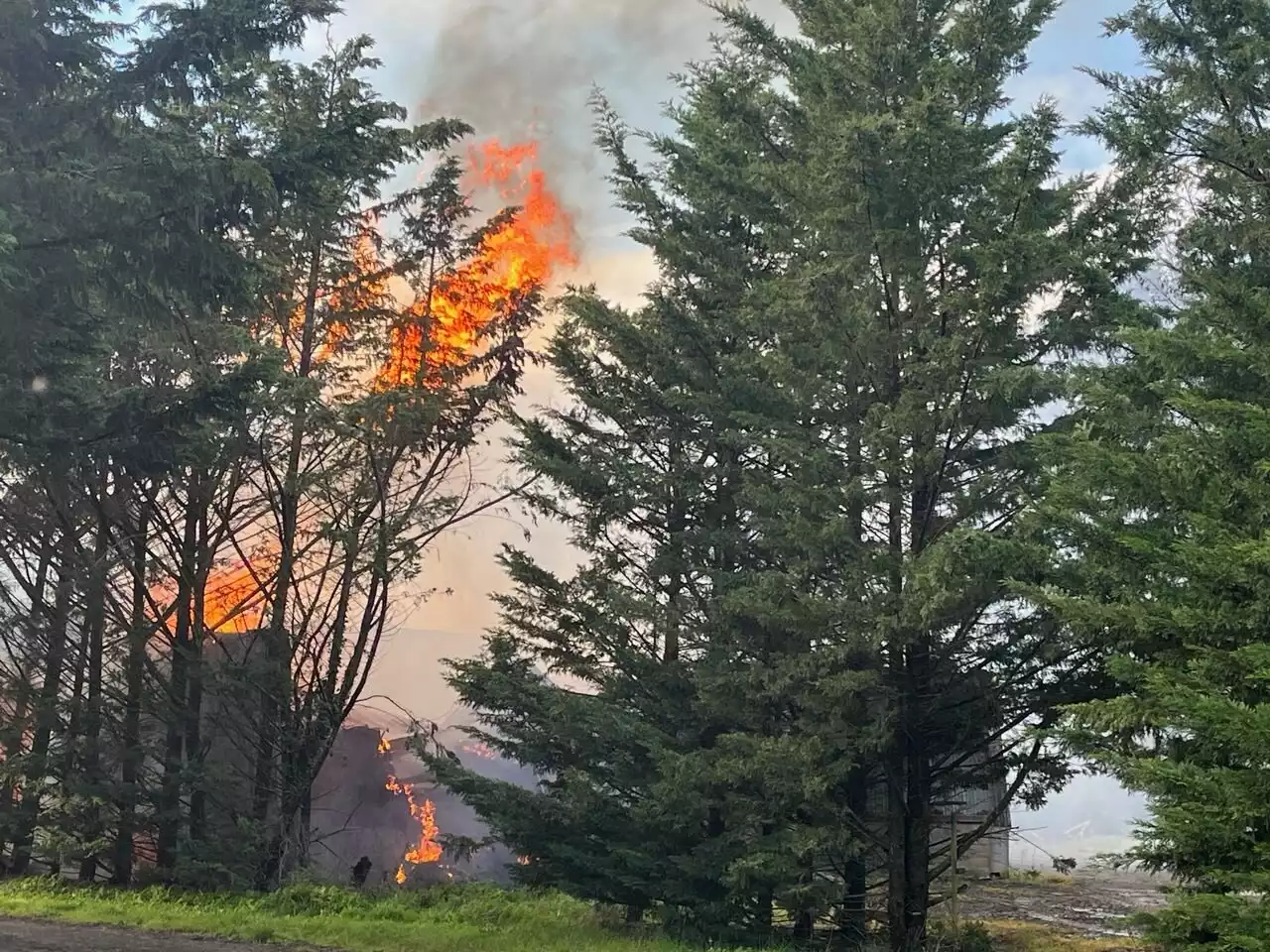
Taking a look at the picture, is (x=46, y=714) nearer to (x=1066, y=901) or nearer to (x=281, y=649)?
(x=281, y=649)

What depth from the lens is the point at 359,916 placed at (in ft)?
39.4

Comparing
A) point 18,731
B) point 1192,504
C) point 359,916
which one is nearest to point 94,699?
point 18,731

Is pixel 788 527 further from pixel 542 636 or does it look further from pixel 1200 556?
→ pixel 542 636

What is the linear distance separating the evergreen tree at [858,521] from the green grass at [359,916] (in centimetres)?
116

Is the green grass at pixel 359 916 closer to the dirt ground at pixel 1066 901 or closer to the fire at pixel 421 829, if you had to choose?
the dirt ground at pixel 1066 901

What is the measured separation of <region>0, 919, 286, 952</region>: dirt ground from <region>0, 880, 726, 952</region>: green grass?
480 mm

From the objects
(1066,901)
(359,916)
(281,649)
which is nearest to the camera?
(359,916)

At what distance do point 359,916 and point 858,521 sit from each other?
Answer: 8312 millimetres

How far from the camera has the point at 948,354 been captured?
31.0 feet

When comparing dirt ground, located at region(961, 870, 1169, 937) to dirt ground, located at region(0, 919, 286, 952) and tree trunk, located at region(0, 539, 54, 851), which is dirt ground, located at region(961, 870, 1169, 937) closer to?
dirt ground, located at region(0, 919, 286, 952)

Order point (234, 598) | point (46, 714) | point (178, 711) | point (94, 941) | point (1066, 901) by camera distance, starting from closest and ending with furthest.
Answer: point (94, 941)
point (46, 714)
point (178, 711)
point (1066, 901)
point (234, 598)

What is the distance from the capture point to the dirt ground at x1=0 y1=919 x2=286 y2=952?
8.62 m

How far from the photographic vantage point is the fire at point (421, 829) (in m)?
22.2

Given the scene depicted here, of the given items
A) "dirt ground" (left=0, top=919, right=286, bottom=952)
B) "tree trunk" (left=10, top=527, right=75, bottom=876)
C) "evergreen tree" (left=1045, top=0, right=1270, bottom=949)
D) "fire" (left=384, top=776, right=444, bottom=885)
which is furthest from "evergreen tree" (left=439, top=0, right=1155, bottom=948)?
"fire" (left=384, top=776, right=444, bottom=885)
